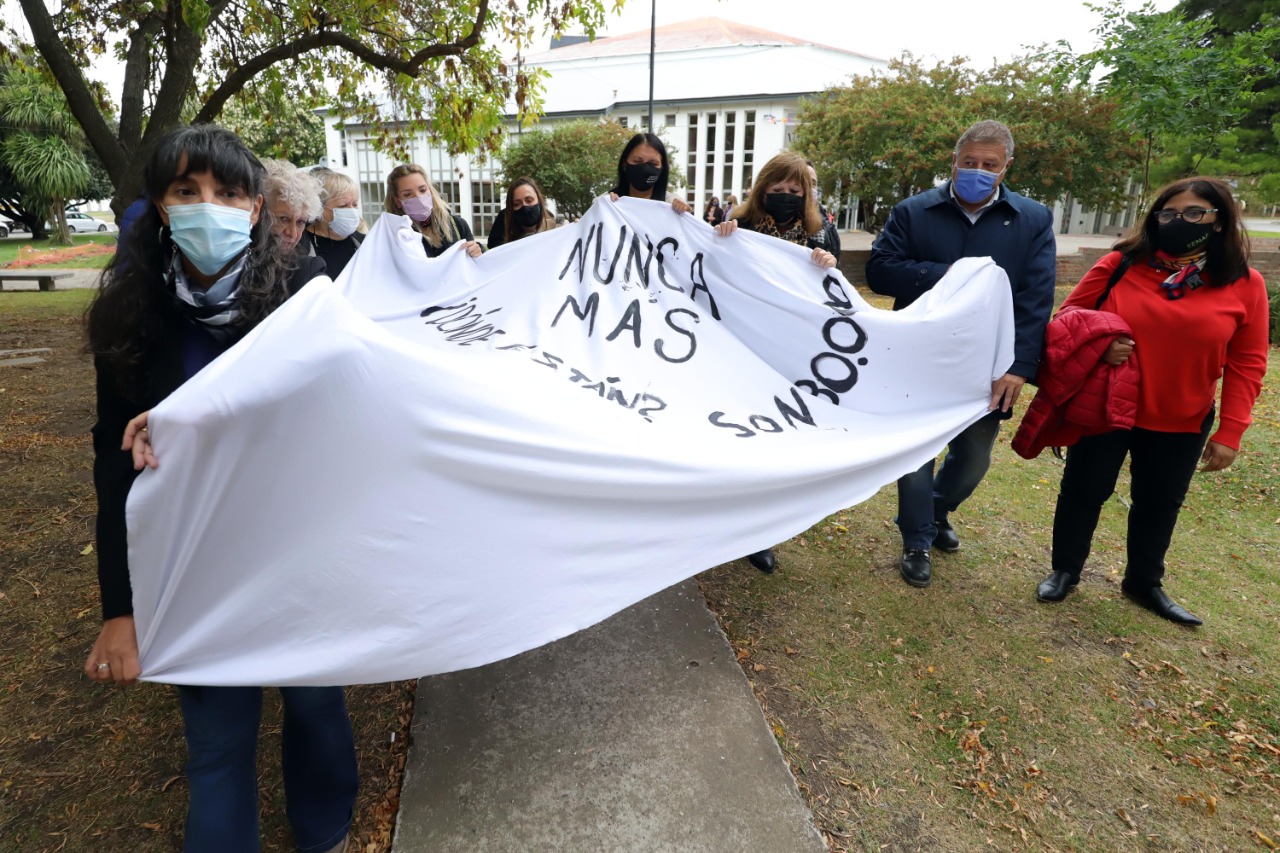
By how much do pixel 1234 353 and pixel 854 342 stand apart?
160 cm

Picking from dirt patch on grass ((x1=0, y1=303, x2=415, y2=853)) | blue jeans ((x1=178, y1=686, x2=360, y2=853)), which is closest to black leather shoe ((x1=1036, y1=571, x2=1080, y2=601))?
dirt patch on grass ((x1=0, y1=303, x2=415, y2=853))

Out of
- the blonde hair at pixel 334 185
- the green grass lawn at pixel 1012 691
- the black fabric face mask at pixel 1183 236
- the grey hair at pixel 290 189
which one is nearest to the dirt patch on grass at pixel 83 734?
the grey hair at pixel 290 189

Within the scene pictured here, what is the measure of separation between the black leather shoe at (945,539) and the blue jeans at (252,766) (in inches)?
125

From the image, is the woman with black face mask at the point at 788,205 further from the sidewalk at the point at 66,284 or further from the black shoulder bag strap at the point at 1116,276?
the sidewalk at the point at 66,284

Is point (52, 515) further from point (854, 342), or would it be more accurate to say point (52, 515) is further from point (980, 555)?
point (980, 555)

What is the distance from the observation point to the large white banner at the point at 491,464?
5.02ft

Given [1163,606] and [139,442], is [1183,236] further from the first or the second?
[139,442]

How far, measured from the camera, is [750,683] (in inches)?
112

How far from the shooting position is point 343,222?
4270 millimetres

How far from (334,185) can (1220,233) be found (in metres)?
4.41

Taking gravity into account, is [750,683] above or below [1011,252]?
below

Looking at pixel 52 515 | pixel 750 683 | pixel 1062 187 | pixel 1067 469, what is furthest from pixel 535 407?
pixel 1062 187

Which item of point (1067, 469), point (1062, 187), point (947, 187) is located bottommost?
point (1067, 469)

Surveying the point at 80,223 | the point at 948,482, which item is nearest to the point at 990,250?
the point at 948,482
